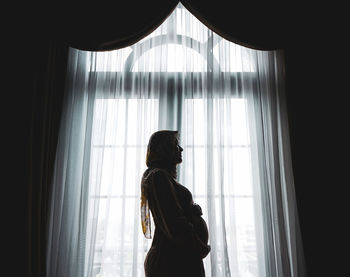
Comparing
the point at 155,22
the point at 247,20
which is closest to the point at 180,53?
the point at 155,22

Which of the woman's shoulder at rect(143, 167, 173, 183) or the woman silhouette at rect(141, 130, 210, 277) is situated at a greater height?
the woman's shoulder at rect(143, 167, 173, 183)

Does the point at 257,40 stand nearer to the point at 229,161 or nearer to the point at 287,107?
the point at 287,107

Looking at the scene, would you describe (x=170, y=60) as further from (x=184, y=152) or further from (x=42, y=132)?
(x=42, y=132)

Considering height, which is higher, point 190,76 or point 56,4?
point 56,4

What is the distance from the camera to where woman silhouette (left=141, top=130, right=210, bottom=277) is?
4.57ft

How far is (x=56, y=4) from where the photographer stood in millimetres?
2260

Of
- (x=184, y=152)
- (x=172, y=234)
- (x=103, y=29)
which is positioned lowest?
(x=172, y=234)

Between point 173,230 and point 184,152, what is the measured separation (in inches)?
32.4

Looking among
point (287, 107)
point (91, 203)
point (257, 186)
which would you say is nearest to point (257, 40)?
point (287, 107)

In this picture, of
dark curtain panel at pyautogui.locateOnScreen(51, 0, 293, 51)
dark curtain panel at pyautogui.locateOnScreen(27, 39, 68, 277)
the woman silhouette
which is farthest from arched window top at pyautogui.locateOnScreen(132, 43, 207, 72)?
the woman silhouette

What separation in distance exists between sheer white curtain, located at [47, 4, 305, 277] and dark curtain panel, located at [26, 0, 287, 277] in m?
0.12

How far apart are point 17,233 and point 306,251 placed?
1.87m

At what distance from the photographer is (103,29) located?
2238 millimetres

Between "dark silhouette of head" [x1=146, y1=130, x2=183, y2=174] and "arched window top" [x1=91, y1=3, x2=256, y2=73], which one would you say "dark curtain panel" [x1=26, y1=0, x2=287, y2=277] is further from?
"dark silhouette of head" [x1=146, y1=130, x2=183, y2=174]
